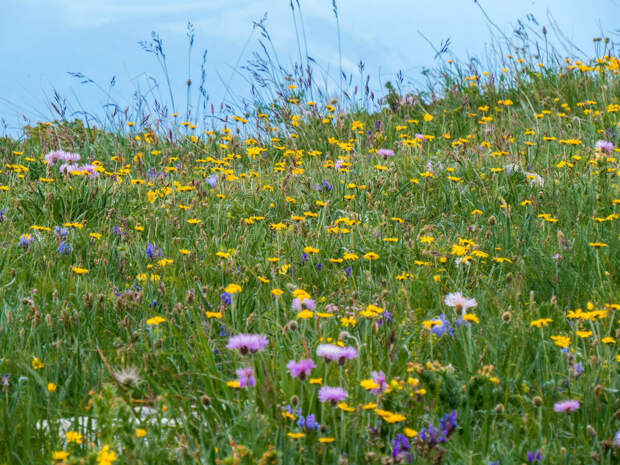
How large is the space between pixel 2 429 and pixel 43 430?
0.13 metres

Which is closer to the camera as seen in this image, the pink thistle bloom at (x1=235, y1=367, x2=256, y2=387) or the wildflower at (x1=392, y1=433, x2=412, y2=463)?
the wildflower at (x1=392, y1=433, x2=412, y2=463)

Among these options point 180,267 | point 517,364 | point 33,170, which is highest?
point 33,170

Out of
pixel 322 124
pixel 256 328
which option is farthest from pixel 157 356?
pixel 322 124

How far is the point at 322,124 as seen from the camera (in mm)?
7512

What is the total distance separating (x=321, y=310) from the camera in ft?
9.77

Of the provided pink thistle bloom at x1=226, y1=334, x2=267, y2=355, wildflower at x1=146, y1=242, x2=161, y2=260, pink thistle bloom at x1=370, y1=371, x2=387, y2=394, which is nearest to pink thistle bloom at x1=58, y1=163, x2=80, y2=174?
wildflower at x1=146, y1=242, x2=161, y2=260

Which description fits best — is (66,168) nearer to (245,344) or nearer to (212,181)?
(212,181)

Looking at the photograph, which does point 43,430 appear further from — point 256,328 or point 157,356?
point 256,328

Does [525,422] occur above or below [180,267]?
below

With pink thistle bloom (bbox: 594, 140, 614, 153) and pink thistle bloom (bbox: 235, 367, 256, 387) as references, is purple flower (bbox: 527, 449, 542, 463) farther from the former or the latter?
pink thistle bloom (bbox: 594, 140, 614, 153)

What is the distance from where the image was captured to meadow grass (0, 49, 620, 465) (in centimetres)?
199

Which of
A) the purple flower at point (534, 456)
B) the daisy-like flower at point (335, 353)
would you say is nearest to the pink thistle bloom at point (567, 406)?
the purple flower at point (534, 456)

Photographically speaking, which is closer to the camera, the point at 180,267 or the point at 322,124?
the point at 180,267

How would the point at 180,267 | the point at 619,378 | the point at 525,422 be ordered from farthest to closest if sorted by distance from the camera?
1. the point at 180,267
2. the point at 619,378
3. the point at 525,422
